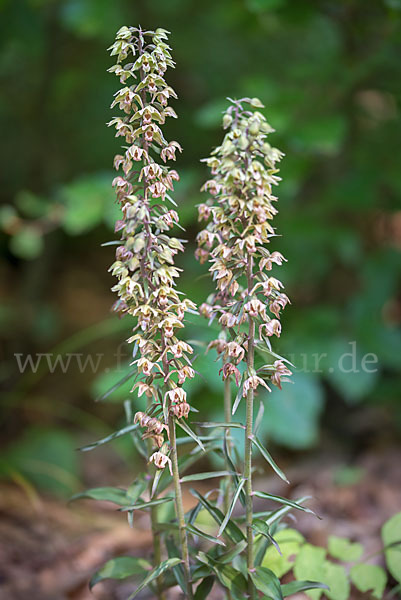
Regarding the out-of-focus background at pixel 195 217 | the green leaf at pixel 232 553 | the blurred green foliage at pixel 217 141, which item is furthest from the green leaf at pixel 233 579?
the out-of-focus background at pixel 195 217

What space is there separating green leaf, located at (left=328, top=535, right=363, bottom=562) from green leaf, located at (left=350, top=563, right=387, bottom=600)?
0.07m

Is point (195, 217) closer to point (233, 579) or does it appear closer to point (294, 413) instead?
point (294, 413)

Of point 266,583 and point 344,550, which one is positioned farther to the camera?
point 344,550

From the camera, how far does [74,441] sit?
3443mm

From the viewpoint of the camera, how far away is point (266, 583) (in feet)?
4.19

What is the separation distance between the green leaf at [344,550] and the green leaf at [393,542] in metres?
0.10

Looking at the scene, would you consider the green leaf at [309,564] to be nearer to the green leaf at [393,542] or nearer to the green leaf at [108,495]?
the green leaf at [393,542]

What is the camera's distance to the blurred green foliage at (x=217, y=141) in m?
2.67

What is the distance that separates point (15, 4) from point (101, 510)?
108 inches

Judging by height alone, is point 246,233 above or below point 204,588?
above

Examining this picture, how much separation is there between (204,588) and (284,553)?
0.96 feet

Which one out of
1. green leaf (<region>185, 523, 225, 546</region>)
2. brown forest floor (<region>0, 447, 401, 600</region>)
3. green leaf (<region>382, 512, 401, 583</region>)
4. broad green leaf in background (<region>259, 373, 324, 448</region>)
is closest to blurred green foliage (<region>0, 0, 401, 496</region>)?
broad green leaf in background (<region>259, 373, 324, 448</region>)

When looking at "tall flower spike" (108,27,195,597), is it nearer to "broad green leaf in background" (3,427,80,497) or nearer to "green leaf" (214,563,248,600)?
"green leaf" (214,563,248,600)

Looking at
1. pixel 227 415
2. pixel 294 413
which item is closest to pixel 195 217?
pixel 294 413
